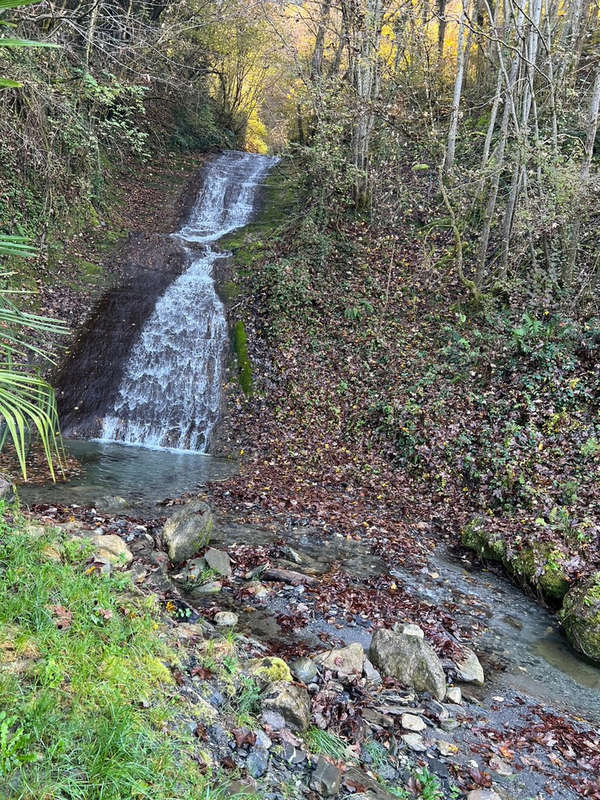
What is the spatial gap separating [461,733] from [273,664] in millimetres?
1476

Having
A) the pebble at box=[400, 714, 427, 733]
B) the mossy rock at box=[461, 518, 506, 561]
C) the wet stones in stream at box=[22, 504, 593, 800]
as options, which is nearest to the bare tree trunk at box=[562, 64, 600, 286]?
the mossy rock at box=[461, 518, 506, 561]

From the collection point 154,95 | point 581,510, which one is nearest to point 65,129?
point 154,95

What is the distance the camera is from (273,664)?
346 cm

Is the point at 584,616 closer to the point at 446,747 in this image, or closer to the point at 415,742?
the point at 446,747

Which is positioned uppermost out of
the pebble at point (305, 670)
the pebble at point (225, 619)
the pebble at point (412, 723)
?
the pebble at point (305, 670)

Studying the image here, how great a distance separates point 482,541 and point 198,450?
617 centimetres

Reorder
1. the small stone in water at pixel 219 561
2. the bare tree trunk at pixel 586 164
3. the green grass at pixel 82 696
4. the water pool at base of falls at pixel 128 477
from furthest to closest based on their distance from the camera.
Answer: the bare tree trunk at pixel 586 164
the water pool at base of falls at pixel 128 477
the small stone in water at pixel 219 561
the green grass at pixel 82 696

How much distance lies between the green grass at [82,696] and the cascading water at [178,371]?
25.8ft

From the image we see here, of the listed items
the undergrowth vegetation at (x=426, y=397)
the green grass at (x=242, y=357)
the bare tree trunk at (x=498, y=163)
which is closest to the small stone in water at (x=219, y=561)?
the undergrowth vegetation at (x=426, y=397)

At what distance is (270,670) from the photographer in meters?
3.37

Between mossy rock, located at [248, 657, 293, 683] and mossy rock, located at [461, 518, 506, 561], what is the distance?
13.4ft

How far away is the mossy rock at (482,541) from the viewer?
664 cm

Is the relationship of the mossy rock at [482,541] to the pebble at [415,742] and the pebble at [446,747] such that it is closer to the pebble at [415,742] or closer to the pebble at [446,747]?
the pebble at [446,747]

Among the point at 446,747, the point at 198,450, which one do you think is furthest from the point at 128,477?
the point at 446,747
